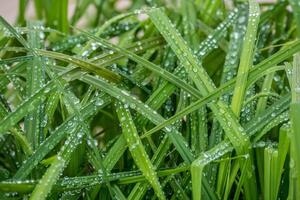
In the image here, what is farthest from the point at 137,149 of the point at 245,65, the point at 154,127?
the point at 245,65

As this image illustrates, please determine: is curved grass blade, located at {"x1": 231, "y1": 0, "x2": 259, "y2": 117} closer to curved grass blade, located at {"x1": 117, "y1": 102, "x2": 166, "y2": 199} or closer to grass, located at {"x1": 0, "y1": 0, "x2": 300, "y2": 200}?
grass, located at {"x1": 0, "y1": 0, "x2": 300, "y2": 200}

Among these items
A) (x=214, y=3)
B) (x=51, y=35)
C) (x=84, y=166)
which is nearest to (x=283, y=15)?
(x=214, y=3)

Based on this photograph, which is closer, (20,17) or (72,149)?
(72,149)

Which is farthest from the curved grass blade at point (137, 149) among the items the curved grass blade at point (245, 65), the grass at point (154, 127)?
the curved grass blade at point (245, 65)

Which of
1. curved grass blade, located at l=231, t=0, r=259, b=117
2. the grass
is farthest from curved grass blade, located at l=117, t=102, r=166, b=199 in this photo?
curved grass blade, located at l=231, t=0, r=259, b=117

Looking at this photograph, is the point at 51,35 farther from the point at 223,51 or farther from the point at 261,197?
the point at 261,197

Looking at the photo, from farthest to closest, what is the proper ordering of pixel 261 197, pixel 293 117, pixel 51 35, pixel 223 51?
pixel 51 35
pixel 223 51
pixel 261 197
pixel 293 117

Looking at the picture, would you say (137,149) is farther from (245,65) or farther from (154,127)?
(245,65)

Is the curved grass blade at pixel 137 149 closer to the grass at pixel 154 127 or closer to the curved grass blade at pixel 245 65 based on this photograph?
the grass at pixel 154 127
